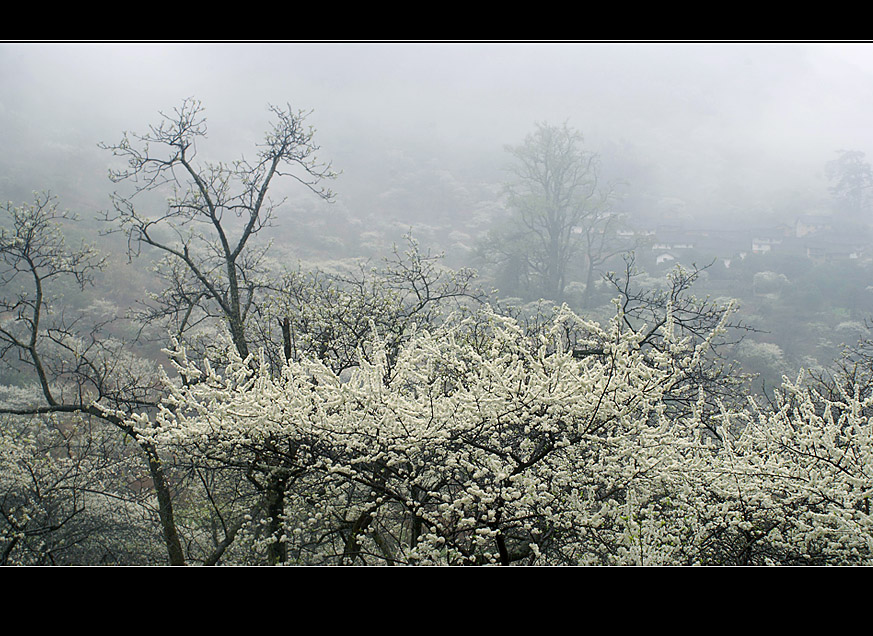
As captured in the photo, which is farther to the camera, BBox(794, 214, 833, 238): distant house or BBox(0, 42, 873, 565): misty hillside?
BBox(794, 214, 833, 238): distant house

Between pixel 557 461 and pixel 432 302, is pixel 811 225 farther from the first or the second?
pixel 557 461

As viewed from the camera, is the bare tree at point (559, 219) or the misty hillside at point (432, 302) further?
the bare tree at point (559, 219)

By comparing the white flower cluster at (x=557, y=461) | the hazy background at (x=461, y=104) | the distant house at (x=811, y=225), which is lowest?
the white flower cluster at (x=557, y=461)

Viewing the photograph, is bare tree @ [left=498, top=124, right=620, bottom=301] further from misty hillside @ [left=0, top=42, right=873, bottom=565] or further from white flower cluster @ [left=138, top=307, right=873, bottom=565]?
white flower cluster @ [left=138, top=307, right=873, bottom=565]

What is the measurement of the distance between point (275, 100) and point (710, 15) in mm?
35201

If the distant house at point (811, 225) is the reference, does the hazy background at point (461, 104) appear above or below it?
above

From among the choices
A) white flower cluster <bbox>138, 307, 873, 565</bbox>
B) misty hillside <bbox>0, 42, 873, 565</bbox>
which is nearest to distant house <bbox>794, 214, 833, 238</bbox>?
misty hillside <bbox>0, 42, 873, 565</bbox>

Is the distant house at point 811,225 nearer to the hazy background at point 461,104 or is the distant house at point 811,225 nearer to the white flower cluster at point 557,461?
the hazy background at point 461,104

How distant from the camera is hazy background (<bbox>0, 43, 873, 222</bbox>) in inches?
719

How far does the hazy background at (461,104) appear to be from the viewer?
59.9 feet

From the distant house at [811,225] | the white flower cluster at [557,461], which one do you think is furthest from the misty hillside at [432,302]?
the distant house at [811,225]
